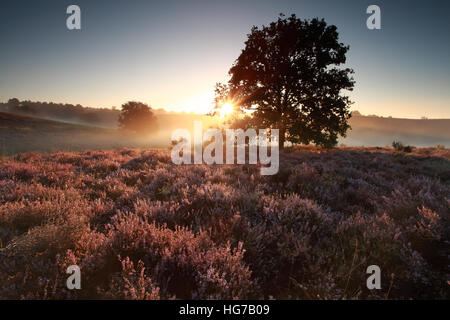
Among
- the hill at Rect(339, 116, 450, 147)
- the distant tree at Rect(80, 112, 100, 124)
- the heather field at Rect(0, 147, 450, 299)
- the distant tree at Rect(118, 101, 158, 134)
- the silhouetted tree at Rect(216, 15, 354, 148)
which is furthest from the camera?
the hill at Rect(339, 116, 450, 147)

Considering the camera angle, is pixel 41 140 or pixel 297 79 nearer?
pixel 297 79

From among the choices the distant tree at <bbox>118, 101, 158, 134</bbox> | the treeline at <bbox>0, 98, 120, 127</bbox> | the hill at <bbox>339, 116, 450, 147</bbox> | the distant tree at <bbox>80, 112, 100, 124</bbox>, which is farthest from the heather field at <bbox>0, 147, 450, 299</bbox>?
the hill at <bbox>339, 116, 450, 147</bbox>

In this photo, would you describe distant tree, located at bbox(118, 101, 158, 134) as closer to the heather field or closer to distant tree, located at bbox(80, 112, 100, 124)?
distant tree, located at bbox(80, 112, 100, 124)

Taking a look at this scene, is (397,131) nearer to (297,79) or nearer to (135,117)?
(135,117)

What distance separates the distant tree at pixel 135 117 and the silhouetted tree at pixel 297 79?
151ft

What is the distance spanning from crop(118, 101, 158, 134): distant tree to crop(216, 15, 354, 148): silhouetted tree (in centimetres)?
4592

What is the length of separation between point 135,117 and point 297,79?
1947 inches

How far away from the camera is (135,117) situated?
5297cm

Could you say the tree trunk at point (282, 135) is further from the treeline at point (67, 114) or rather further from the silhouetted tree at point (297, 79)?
the treeline at point (67, 114)

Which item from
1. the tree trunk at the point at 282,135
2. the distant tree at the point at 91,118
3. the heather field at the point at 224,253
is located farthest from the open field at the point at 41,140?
the distant tree at the point at 91,118

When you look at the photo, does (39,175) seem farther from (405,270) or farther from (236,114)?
(236,114)

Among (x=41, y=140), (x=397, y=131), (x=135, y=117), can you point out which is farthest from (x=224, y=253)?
(x=397, y=131)

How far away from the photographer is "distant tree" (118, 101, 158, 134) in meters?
52.8

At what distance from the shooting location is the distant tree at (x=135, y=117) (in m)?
52.8
